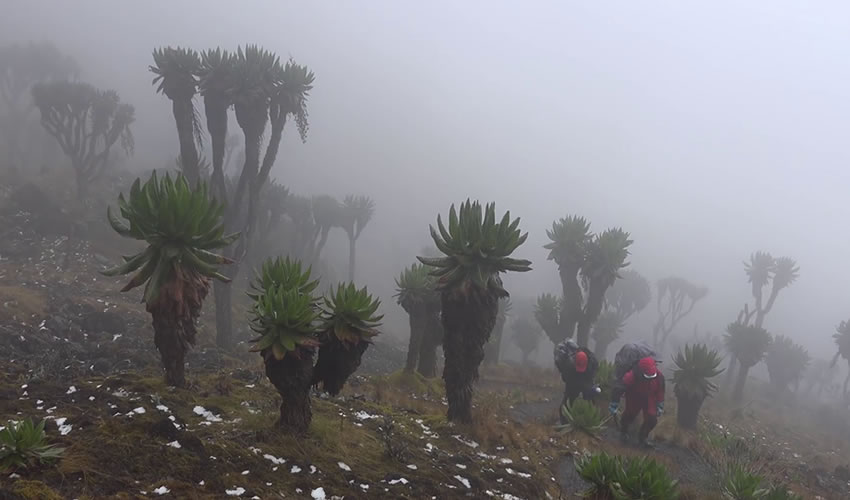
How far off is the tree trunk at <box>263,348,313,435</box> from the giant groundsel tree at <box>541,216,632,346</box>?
18.8m

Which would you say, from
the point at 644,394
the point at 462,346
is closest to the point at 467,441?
the point at 462,346

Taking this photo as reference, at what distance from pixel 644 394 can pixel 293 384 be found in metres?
9.56

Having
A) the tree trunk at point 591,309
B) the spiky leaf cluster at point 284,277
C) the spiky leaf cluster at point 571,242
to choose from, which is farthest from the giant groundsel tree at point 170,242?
the tree trunk at point 591,309

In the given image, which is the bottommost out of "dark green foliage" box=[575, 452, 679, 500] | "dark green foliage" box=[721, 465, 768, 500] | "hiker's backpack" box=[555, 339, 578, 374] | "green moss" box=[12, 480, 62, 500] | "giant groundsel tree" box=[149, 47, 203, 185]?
"green moss" box=[12, 480, 62, 500]

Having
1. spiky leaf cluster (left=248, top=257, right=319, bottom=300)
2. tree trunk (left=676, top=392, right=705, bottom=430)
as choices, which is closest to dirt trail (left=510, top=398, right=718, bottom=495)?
tree trunk (left=676, top=392, right=705, bottom=430)

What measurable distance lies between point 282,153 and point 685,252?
12706cm

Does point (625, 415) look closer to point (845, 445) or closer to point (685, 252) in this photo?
point (845, 445)

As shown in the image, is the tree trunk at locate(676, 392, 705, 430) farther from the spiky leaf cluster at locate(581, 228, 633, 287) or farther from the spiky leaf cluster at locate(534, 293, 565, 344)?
the spiky leaf cluster at locate(534, 293, 565, 344)

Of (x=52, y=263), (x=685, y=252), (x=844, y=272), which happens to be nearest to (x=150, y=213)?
(x=52, y=263)

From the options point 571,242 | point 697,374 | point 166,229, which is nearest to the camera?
point 166,229

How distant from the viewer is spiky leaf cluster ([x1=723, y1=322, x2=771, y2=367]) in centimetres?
2838

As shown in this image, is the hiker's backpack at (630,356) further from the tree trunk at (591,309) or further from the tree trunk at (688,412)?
the tree trunk at (591,309)

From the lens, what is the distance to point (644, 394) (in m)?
12.3

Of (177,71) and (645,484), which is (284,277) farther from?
(177,71)
